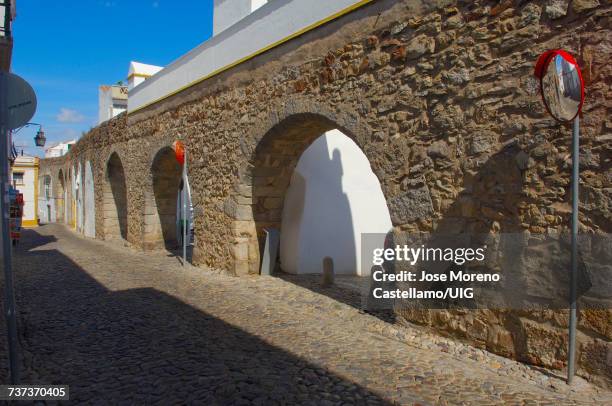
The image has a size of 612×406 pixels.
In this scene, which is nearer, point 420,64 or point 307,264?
point 420,64

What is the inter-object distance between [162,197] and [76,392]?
792 cm

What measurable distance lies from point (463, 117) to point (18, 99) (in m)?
3.24

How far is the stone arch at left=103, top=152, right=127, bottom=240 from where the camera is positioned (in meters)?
13.6

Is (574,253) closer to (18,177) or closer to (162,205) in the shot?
(162,205)

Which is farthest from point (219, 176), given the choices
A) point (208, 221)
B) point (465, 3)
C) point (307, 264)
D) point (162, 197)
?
point (465, 3)

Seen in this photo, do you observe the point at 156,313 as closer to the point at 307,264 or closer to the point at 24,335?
the point at 24,335

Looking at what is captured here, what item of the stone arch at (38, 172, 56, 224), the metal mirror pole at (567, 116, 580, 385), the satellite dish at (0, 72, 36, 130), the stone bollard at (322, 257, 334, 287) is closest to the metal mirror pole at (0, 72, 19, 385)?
the satellite dish at (0, 72, 36, 130)

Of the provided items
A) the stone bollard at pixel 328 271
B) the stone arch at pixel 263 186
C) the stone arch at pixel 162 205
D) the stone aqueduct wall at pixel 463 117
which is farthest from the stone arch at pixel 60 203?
the stone bollard at pixel 328 271

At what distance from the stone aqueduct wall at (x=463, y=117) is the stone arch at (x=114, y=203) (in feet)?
27.1

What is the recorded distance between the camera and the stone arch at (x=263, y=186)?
6.36 metres

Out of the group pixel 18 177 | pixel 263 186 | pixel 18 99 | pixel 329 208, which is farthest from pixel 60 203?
pixel 18 99

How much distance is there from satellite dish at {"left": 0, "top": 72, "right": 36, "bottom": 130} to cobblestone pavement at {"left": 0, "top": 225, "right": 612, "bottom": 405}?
174 cm

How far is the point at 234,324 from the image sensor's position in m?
4.51

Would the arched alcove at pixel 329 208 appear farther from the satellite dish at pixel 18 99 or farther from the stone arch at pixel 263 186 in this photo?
the satellite dish at pixel 18 99
